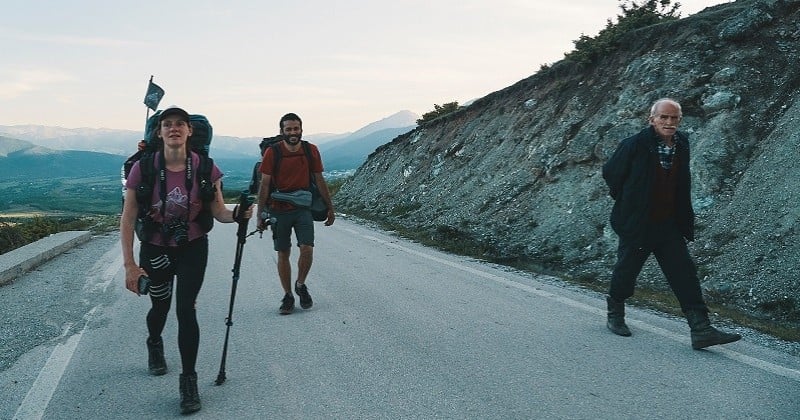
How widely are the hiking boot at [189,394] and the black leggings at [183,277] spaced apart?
0.05 metres

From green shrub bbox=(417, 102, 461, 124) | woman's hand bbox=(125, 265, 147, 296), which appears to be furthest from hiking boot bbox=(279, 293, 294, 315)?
green shrub bbox=(417, 102, 461, 124)

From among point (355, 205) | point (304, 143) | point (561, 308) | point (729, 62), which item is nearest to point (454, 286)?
point (561, 308)

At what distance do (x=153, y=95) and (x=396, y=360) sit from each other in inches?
249

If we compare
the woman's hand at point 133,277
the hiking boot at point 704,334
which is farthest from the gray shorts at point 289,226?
the hiking boot at point 704,334

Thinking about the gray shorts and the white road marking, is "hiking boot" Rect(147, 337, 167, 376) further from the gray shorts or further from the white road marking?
the white road marking

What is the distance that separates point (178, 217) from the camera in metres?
4.24

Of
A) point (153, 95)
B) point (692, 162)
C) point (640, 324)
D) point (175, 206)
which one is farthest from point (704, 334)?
point (153, 95)

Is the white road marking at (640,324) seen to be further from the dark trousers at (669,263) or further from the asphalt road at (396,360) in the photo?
the dark trousers at (669,263)

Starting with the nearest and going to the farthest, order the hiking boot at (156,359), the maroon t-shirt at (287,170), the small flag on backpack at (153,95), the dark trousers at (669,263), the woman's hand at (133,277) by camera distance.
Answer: the woman's hand at (133,277), the hiking boot at (156,359), the dark trousers at (669,263), the maroon t-shirt at (287,170), the small flag on backpack at (153,95)

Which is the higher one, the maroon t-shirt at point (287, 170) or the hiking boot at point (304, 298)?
the maroon t-shirt at point (287, 170)

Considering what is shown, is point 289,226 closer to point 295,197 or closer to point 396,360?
point 295,197

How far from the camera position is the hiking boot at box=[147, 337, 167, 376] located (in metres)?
4.84

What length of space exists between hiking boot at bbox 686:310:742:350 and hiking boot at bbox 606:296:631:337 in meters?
0.57

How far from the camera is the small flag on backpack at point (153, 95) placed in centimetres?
909
